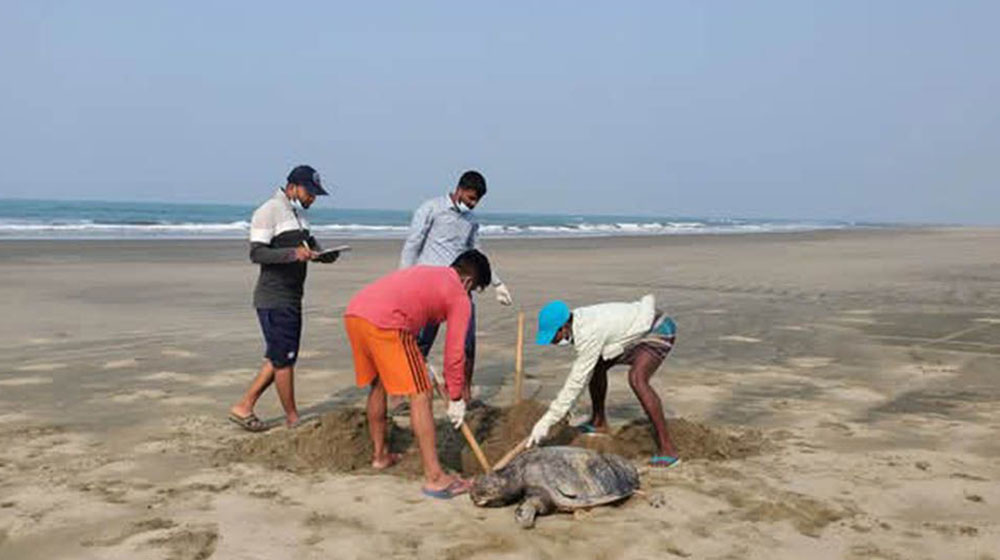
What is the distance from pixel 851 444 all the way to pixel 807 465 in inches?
28.5

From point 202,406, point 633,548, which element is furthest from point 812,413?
point 202,406

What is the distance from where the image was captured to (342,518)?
443 cm

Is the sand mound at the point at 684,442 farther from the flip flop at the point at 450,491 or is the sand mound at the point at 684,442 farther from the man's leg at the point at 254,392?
the man's leg at the point at 254,392

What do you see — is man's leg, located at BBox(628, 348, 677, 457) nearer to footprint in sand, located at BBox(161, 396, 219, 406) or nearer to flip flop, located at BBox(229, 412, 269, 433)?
flip flop, located at BBox(229, 412, 269, 433)

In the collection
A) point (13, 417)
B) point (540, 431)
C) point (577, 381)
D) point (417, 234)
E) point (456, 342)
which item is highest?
point (417, 234)

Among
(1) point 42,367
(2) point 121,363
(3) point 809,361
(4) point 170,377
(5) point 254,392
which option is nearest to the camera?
(5) point 254,392

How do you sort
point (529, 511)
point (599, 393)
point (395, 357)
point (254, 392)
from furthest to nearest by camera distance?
point (254, 392) → point (599, 393) → point (395, 357) → point (529, 511)

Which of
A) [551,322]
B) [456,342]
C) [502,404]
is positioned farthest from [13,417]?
[551,322]

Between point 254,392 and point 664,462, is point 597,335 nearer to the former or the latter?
point 664,462

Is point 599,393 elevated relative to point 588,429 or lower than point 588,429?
elevated

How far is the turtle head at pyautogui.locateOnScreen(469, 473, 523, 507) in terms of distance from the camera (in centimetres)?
456

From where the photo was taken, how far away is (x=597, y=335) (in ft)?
17.3

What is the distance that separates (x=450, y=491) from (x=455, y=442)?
1.20 meters

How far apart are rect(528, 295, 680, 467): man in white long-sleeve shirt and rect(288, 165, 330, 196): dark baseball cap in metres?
1.79
